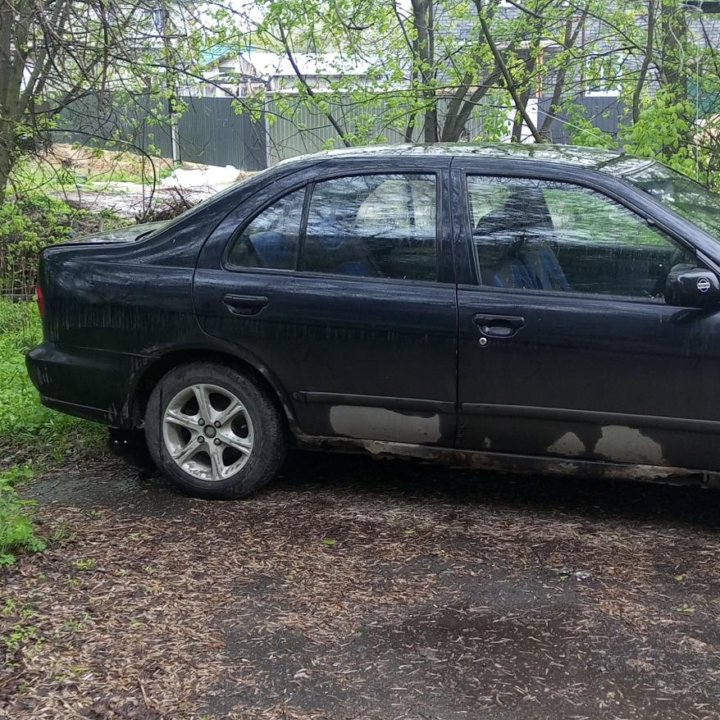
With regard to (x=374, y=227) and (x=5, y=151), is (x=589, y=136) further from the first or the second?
(x=5, y=151)

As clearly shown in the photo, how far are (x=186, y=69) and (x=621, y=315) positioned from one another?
673cm

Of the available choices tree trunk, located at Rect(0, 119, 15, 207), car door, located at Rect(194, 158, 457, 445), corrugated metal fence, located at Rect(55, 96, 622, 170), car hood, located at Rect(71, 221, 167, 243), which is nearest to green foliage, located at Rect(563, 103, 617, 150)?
corrugated metal fence, located at Rect(55, 96, 622, 170)

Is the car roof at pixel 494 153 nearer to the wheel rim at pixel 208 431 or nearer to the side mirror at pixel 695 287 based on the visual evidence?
the side mirror at pixel 695 287

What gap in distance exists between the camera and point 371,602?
3660 mm

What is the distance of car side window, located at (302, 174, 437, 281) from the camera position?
435cm

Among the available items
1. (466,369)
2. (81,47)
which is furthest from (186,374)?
(81,47)

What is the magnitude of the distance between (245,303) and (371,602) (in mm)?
1606

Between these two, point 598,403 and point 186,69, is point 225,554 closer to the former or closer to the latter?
point 598,403

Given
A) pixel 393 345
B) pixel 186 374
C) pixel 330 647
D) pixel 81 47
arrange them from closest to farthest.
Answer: pixel 330 647, pixel 393 345, pixel 186 374, pixel 81 47

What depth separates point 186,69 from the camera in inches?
371

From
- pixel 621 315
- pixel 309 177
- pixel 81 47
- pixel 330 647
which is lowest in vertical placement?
pixel 330 647

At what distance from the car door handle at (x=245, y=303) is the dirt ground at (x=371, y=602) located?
972 millimetres

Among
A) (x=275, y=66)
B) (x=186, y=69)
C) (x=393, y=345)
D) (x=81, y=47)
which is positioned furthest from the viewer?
(x=275, y=66)

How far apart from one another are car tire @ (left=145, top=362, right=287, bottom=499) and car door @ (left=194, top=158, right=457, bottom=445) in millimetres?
160
